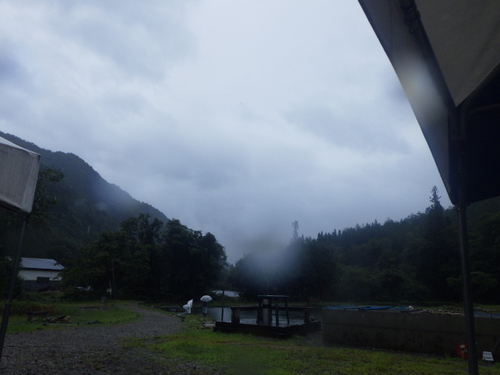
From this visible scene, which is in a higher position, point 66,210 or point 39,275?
point 66,210

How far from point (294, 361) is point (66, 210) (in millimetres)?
62139

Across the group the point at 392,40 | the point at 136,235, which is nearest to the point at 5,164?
the point at 392,40

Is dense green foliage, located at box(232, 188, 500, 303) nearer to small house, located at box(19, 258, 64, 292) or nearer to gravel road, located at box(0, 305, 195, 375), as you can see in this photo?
small house, located at box(19, 258, 64, 292)

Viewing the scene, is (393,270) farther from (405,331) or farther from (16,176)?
(16,176)

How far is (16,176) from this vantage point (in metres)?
3.25

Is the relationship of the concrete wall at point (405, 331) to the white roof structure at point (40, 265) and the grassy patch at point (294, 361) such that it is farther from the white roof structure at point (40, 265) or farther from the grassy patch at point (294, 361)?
the white roof structure at point (40, 265)

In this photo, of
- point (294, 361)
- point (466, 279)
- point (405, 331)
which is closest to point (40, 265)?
point (294, 361)

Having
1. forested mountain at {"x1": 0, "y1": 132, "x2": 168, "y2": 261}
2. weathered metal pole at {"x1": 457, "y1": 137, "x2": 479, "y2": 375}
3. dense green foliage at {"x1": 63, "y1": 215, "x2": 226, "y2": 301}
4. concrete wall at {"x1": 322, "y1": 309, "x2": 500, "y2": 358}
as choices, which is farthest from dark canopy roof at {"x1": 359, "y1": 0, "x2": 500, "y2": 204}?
dense green foliage at {"x1": 63, "y1": 215, "x2": 226, "y2": 301}

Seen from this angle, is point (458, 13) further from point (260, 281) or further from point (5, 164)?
point (260, 281)

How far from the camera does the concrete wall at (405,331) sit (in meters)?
6.83

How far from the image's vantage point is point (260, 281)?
3741 centimetres

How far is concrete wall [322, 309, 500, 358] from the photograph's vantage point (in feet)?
22.4

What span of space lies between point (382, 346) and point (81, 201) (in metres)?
72.9

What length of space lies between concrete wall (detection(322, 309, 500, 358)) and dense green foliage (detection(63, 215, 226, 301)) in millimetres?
24455
